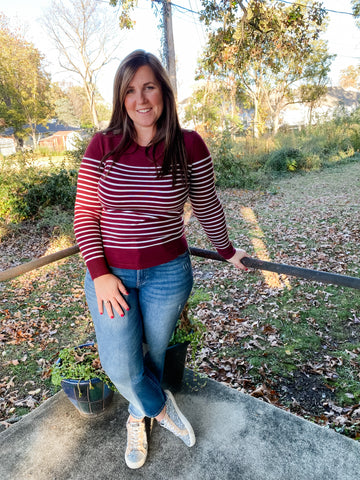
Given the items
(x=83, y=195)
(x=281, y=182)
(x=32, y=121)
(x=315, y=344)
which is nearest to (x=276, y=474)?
(x=83, y=195)

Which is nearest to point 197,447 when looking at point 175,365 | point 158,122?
point 175,365

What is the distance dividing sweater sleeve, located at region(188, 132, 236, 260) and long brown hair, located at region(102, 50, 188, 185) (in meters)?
0.08

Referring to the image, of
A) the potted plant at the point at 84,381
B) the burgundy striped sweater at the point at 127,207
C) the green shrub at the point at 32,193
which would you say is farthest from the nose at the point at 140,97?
the green shrub at the point at 32,193

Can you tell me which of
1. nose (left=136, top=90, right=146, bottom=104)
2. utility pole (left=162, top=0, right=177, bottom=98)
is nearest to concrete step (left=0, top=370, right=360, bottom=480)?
nose (left=136, top=90, right=146, bottom=104)

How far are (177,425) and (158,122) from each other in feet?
5.44

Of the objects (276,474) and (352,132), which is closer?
(276,474)

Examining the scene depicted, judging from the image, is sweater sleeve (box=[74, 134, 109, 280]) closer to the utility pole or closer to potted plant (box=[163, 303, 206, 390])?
potted plant (box=[163, 303, 206, 390])

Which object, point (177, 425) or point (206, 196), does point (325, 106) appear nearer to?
point (206, 196)

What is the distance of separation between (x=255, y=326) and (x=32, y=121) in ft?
95.8

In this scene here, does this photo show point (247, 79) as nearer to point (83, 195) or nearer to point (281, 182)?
point (281, 182)

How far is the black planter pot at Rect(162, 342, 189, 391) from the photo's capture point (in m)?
2.10

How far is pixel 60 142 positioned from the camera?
41719 mm

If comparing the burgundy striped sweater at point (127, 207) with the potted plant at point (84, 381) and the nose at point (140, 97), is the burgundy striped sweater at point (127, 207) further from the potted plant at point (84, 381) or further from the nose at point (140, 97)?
the potted plant at point (84, 381)

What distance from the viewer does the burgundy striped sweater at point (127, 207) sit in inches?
64.2
